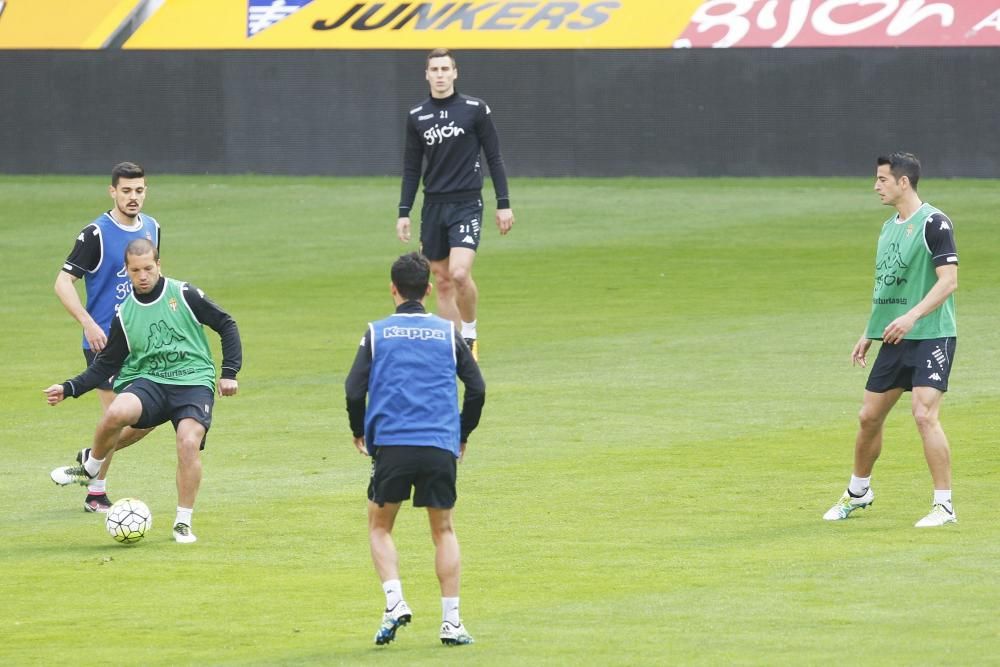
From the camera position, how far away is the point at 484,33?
3641 centimetres

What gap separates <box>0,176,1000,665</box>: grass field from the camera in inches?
344

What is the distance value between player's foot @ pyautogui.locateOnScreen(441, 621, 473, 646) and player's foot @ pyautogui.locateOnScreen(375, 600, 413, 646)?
166 millimetres

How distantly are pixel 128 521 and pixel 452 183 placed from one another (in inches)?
269

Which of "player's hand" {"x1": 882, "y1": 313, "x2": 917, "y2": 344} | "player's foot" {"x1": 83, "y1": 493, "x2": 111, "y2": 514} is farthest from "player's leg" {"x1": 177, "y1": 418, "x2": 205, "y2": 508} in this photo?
"player's hand" {"x1": 882, "y1": 313, "x2": 917, "y2": 344}

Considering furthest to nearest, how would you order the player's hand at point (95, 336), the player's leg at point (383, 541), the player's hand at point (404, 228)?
the player's hand at point (404, 228) < the player's hand at point (95, 336) < the player's leg at point (383, 541)

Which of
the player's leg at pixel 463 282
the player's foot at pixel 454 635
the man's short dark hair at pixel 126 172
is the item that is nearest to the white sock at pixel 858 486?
the player's foot at pixel 454 635

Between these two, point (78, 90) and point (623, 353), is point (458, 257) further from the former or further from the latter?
point (78, 90)

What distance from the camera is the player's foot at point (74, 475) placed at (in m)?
11.8

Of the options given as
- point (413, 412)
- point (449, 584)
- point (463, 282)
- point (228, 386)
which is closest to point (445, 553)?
point (449, 584)

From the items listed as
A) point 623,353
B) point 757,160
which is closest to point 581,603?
point 623,353

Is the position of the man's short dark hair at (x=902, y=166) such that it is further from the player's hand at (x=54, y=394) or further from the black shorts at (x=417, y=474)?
the player's hand at (x=54, y=394)

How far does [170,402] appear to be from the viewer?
11133mm

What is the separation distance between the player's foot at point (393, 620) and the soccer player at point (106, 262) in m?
4.02

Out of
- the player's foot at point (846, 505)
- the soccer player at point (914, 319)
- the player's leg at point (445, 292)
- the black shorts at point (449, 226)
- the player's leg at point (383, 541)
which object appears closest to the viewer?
the player's leg at point (383, 541)
